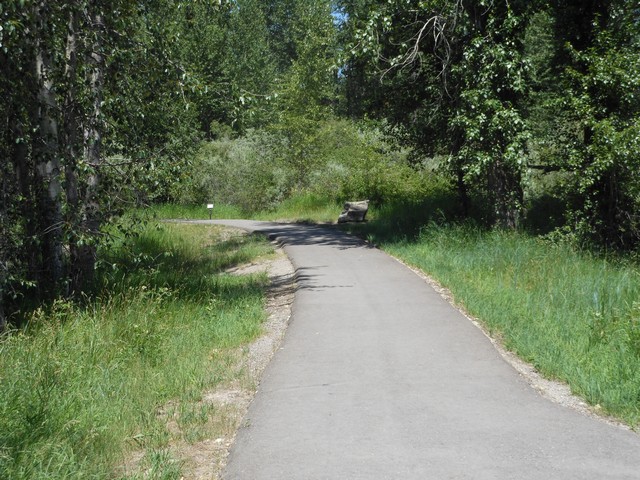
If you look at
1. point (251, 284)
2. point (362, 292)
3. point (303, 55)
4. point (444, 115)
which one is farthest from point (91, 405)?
point (303, 55)

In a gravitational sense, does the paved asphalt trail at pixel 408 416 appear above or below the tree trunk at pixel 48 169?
below

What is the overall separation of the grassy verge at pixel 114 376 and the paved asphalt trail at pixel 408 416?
709 millimetres

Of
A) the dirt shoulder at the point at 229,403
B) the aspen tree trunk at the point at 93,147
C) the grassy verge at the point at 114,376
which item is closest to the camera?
the grassy verge at the point at 114,376

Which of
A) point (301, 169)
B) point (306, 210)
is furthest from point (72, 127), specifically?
point (301, 169)

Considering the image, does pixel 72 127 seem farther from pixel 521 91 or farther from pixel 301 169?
pixel 301 169

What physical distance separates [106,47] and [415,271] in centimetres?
688

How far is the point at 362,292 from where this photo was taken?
1128 cm

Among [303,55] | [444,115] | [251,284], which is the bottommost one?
[251,284]

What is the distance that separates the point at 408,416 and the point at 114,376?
3065 millimetres

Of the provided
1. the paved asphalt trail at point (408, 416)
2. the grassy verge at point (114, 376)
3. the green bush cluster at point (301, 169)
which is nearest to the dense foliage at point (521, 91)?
the paved asphalt trail at point (408, 416)

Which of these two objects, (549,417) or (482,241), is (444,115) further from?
(549,417)

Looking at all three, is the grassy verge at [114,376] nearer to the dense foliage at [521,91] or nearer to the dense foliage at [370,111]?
the dense foliage at [370,111]

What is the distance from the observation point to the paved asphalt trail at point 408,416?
4.73 meters

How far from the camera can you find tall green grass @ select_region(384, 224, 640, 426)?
6.48 metres
